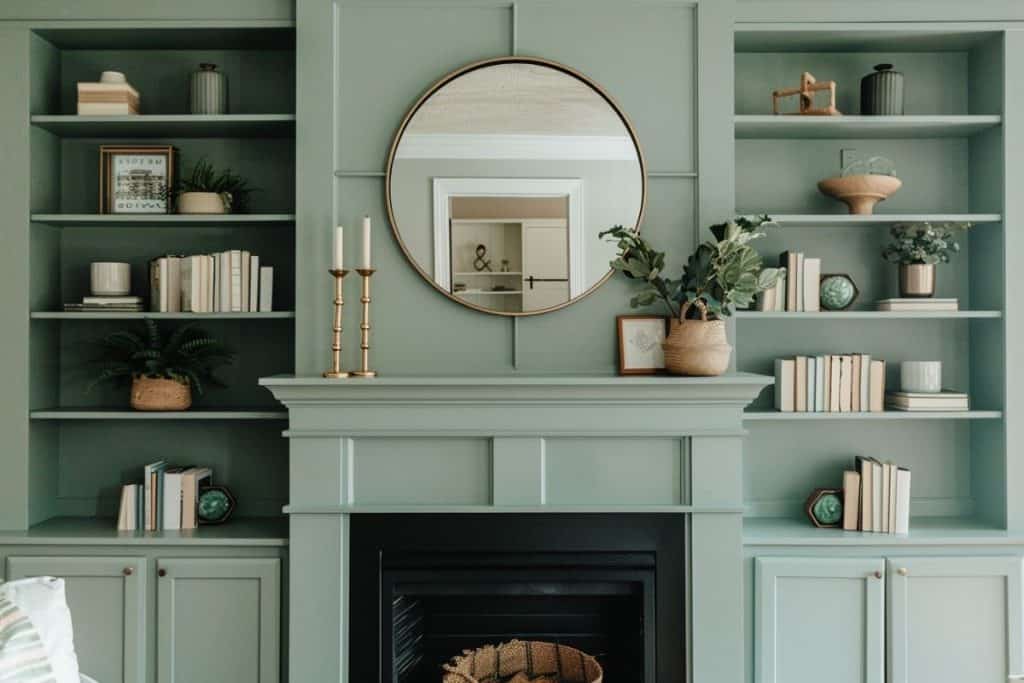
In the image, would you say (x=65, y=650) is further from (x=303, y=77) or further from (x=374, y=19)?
(x=374, y=19)

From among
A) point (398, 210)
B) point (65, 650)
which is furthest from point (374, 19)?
point (65, 650)

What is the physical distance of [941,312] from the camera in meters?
2.85

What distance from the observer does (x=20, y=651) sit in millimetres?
1563

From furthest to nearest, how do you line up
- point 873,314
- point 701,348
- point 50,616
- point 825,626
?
point 873,314 → point 825,626 → point 701,348 → point 50,616

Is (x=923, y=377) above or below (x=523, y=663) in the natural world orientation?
above

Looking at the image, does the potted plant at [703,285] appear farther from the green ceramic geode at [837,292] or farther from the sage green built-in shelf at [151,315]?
the sage green built-in shelf at [151,315]

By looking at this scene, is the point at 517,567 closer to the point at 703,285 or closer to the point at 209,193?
the point at 703,285

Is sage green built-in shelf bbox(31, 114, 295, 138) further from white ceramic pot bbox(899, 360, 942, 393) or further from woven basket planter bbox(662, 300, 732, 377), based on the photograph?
white ceramic pot bbox(899, 360, 942, 393)

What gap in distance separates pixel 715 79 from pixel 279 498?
7.31 ft

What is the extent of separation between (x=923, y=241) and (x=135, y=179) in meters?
2.93

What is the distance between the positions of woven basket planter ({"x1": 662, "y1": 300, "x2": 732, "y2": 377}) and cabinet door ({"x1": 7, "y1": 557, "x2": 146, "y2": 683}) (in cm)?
192

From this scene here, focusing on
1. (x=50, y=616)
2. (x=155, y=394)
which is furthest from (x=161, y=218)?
(x=50, y=616)

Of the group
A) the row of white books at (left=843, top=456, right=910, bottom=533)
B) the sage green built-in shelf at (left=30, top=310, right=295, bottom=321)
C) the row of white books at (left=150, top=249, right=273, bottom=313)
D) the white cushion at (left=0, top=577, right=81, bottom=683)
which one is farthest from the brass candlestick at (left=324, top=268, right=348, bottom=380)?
the row of white books at (left=843, top=456, right=910, bottom=533)

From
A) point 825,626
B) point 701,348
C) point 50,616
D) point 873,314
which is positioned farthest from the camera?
point 873,314
